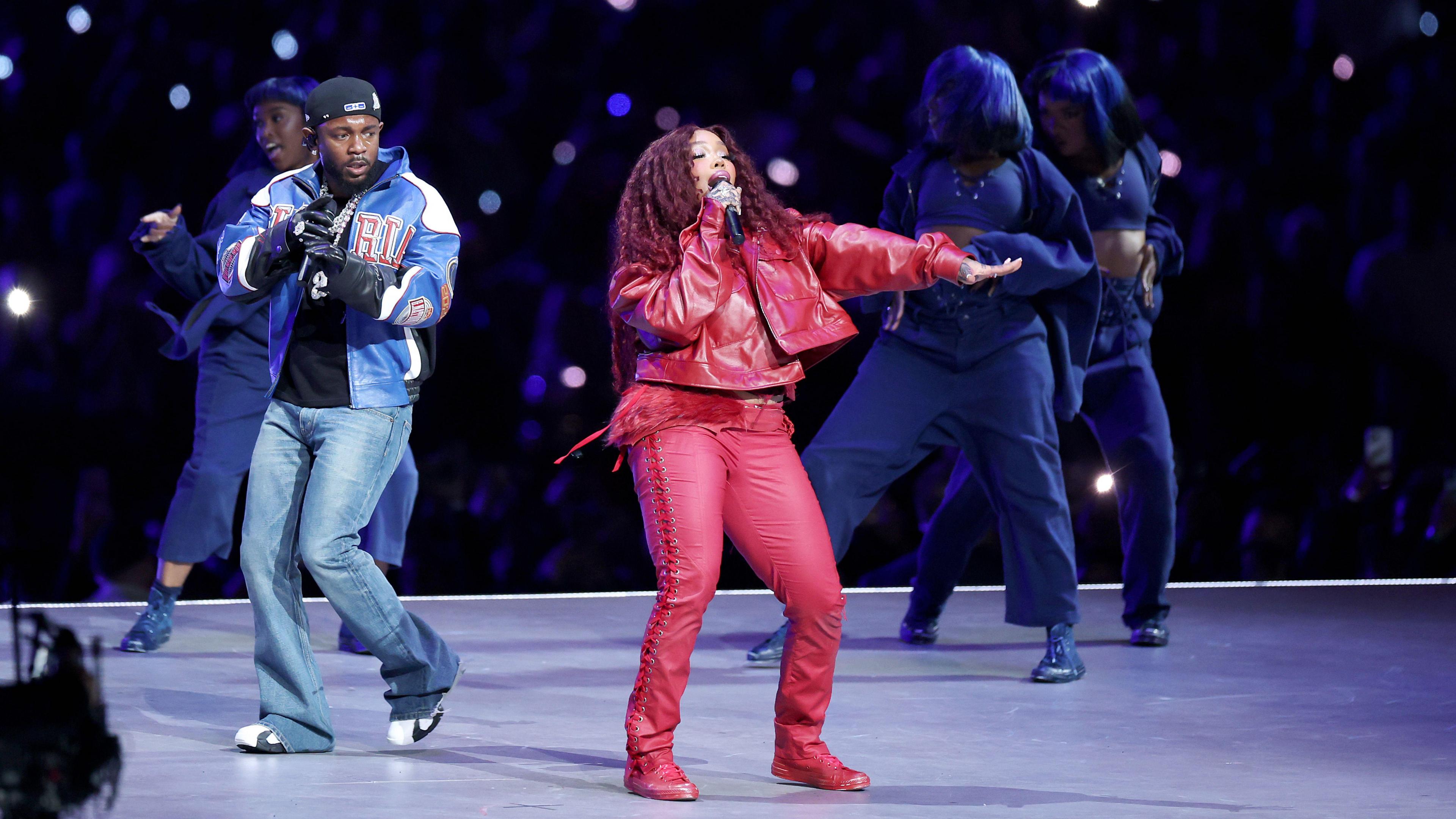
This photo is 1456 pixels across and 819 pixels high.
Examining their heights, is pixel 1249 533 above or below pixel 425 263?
below

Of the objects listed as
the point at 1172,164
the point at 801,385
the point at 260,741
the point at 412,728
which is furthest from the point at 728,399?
the point at 1172,164

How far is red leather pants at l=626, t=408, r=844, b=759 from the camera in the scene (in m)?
3.31

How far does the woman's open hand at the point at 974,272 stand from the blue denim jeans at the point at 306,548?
129 cm

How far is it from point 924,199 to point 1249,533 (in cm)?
293

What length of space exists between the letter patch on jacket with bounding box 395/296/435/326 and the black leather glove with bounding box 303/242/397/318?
2.7 inches

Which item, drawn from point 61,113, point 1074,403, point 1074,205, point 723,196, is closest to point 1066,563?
point 1074,403

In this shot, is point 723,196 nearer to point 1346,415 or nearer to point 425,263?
point 425,263

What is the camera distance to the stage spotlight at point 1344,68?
701 cm

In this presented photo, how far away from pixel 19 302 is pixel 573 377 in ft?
6.69

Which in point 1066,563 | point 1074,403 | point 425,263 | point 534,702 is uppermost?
point 425,263

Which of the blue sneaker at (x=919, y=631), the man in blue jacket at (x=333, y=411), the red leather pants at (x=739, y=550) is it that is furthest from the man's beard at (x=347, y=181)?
the blue sneaker at (x=919, y=631)

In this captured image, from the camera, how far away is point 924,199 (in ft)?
16.2

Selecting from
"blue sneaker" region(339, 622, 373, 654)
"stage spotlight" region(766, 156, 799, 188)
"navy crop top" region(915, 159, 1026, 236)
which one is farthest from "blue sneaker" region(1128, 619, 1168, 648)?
"blue sneaker" region(339, 622, 373, 654)

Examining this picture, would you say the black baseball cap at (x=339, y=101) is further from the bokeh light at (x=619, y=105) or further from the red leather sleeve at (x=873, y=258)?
the bokeh light at (x=619, y=105)
